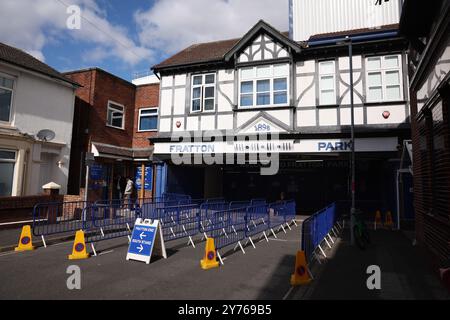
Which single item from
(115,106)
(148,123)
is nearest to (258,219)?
(148,123)

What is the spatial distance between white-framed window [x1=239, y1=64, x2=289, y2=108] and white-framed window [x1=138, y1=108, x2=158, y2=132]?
22.1 ft

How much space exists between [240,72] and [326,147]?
216 inches

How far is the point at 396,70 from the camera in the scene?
12.9 meters

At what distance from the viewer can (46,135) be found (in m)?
14.1

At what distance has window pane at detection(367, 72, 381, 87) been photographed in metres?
13.2

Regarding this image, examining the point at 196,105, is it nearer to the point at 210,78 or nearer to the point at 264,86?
the point at 210,78

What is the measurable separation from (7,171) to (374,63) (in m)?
16.4

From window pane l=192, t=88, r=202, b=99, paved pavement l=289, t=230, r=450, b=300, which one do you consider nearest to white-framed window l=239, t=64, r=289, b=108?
window pane l=192, t=88, r=202, b=99

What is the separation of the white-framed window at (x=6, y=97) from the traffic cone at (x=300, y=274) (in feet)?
44.3

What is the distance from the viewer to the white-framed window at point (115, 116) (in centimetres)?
1791

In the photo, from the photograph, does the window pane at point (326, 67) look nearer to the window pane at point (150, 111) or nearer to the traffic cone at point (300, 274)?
the window pane at point (150, 111)
